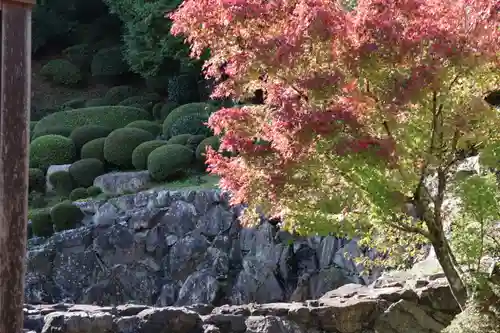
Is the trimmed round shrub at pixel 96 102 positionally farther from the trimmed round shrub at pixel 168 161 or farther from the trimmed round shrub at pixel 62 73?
the trimmed round shrub at pixel 168 161

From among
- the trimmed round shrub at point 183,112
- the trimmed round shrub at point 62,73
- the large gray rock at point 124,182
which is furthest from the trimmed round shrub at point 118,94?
the large gray rock at point 124,182

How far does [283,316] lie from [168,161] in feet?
28.4

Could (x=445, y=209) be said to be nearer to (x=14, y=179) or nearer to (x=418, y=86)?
(x=418, y=86)

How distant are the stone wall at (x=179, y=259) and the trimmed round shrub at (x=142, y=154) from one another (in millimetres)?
2289

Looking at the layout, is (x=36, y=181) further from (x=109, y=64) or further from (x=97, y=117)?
(x=109, y=64)

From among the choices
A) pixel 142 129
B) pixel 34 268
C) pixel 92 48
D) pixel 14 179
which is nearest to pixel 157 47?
pixel 142 129

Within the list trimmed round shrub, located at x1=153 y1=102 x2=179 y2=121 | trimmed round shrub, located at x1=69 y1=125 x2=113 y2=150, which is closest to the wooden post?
trimmed round shrub, located at x1=69 y1=125 x2=113 y2=150

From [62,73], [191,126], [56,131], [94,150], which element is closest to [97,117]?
[56,131]

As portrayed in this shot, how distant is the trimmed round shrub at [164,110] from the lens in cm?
1916

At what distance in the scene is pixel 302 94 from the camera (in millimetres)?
5426

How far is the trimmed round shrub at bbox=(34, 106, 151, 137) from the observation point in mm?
18688

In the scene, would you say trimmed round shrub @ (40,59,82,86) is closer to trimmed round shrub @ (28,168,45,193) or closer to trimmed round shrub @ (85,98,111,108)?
trimmed round shrub @ (85,98,111,108)

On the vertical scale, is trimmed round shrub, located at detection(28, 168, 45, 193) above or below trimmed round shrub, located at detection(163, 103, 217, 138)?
below

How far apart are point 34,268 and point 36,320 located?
21.3ft
